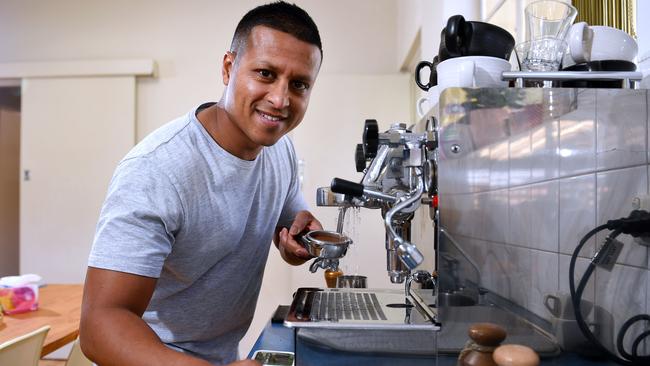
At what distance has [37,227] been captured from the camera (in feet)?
10.6

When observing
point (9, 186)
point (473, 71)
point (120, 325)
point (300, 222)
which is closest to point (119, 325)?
point (120, 325)

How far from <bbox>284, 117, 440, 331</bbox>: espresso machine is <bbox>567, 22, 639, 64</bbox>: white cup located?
240mm

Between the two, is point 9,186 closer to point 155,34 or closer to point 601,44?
point 155,34

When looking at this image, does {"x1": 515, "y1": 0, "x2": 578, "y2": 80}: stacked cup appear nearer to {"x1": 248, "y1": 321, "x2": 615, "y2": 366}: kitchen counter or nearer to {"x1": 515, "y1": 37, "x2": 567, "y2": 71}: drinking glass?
{"x1": 515, "y1": 37, "x2": 567, "y2": 71}: drinking glass

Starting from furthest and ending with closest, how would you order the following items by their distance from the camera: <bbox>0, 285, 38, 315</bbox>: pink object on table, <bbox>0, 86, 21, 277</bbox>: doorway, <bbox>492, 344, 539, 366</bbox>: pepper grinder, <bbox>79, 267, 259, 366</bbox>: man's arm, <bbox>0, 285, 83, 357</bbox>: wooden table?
<bbox>0, 86, 21, 277</bbox>: doorway < <bbox>0, 285, 38, 315</bbox>: pink object on table < <bbox>0, 285, 83, 357</bbox>: wooden table < <bbox>79, 267, 259, 366</bbox>: man's arm < <bbox>492, 344, 539, 366</bbox>: pepper grinder

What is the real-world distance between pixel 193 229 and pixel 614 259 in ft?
2.19

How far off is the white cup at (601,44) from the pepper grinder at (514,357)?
0.43 meters

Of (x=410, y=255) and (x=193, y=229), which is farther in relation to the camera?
(x=193, y=229)

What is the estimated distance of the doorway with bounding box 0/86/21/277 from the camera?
4.23 m

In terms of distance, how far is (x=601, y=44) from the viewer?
27.3 inches

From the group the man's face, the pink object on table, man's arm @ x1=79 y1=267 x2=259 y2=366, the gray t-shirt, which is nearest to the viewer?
man's arm @ x1=79 y1=267 x2=259 y2=366

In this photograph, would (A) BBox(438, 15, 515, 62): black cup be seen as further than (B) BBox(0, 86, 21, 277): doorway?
No

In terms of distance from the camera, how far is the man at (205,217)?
70 cm

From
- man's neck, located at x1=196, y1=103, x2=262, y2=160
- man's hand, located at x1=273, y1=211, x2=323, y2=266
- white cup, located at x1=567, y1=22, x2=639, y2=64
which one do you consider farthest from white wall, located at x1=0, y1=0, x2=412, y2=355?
white cup, located at x1=567, y1=22, x2=639, y2=64
